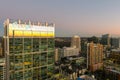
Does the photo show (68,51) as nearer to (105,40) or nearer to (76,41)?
(76,41)

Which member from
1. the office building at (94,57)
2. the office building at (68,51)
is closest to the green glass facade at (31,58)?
the office building at (94,57)

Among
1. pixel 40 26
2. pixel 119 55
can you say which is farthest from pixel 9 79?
pixel 119 55

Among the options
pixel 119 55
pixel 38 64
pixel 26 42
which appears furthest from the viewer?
pixel 119 55

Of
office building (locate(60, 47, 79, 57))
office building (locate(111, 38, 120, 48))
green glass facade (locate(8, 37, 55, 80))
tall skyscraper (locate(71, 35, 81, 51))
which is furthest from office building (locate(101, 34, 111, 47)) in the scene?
green glass facade (locate(8, 37, 55, 80))

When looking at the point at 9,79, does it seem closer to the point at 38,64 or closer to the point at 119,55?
the point at 38,64

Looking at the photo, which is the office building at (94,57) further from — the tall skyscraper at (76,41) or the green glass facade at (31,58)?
the tall skyscraper at (76,41)

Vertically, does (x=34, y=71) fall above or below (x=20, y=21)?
below

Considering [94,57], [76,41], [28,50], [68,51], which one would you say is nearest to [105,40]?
[76,41]
